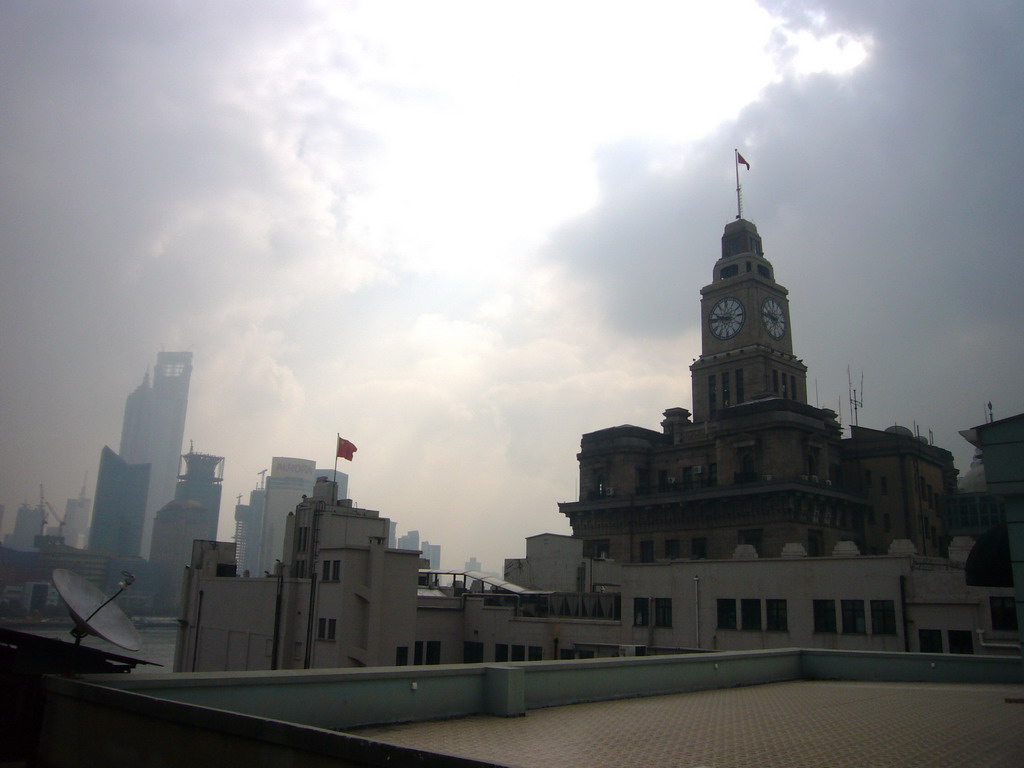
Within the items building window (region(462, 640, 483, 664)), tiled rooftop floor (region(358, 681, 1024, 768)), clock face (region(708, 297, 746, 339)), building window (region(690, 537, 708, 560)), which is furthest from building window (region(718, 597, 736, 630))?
clock face (region(708, 297, 746, 339))

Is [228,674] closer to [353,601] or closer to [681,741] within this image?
[681,741]

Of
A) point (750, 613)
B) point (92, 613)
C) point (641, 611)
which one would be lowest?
point (641, 611)

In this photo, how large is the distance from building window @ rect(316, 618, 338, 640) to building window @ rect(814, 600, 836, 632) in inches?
1066

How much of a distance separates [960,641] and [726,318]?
54.6m

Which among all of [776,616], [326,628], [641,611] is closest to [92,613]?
[326,628]

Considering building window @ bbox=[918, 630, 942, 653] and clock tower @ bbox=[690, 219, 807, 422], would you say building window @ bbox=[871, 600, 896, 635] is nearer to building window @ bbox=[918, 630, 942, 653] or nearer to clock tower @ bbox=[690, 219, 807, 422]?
building window @ bbox=[918, 630, 942, 653]

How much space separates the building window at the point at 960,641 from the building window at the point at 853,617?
3.97 meters

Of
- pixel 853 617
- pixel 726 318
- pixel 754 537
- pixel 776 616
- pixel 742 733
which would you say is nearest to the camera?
pixel 742 733

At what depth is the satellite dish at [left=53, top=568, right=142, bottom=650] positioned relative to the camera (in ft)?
49.7

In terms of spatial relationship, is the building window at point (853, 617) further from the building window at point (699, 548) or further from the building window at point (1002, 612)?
the building window at point (699, 548)

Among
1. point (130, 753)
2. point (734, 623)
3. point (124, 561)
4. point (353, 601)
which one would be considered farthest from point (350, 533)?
point (124, 561)

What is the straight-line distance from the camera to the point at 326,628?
4856 cm

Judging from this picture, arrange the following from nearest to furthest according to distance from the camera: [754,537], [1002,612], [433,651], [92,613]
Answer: [92,613], [1002,612], [433,651], [754,537]

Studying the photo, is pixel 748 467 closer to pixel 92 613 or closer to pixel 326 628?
pixel 326 628
